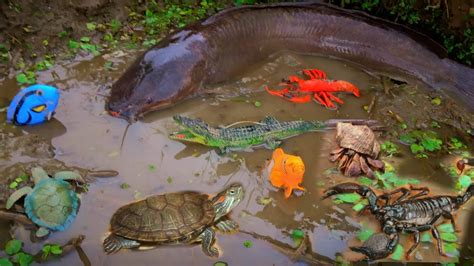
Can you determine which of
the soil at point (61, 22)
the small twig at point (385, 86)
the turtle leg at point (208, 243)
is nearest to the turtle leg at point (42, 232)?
the turtle leg at point (208, 243)

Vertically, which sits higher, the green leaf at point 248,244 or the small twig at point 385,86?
the small twig at point 385,86

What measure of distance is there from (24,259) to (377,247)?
2516 mm

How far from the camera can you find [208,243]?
3488 millimetres

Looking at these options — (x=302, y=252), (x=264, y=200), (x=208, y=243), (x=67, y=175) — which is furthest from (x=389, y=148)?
(x=67, y=175)

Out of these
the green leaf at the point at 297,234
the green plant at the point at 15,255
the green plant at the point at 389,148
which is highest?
the green plant at the point at 389,148

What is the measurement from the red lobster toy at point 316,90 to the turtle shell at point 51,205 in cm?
244

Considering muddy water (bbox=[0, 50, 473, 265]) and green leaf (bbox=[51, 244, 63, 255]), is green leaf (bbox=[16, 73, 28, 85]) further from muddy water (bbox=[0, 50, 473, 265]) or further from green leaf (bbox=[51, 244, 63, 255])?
green leaf (bbox=[51, 244, 63, 255])

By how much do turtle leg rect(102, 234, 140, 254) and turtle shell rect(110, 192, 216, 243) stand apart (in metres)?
0.04

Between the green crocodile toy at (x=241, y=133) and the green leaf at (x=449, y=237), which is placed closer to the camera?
the green leaf at (x=449, y=237)

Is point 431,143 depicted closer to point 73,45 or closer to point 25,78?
point 73,45

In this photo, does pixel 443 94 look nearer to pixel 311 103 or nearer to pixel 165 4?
pixel 311 103

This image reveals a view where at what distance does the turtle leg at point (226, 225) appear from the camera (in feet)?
12.0

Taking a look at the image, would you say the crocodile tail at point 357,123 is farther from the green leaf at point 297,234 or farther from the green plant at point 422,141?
the green leaf at point 297,234

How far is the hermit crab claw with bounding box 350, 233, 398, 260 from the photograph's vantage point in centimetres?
352
